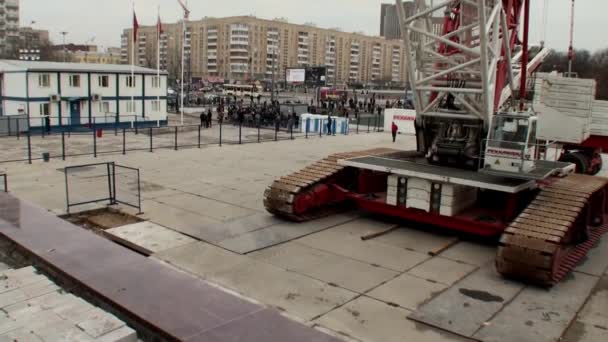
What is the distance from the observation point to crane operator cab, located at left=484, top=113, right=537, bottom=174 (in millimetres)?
11094

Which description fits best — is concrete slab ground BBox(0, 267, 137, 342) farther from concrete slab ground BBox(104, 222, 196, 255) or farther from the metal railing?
the metal railing

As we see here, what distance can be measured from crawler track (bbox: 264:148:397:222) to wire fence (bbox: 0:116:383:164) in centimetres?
1212

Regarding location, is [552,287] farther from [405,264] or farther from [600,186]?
[600,186]

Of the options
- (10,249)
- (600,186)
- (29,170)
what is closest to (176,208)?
(10,249)

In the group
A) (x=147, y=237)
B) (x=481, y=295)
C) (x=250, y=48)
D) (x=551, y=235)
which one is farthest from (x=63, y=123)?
(x=250, y=48)

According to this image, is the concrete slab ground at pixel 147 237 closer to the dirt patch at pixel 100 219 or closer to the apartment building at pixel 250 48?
the dirt patch at pixel 100 219

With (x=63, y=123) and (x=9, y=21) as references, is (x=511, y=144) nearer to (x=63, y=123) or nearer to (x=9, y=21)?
(x=63, y=123)

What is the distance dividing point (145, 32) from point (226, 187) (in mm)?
157577

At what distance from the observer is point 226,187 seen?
17.2 metres

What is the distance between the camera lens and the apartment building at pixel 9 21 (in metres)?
138

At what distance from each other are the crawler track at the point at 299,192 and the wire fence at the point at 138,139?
1212cm

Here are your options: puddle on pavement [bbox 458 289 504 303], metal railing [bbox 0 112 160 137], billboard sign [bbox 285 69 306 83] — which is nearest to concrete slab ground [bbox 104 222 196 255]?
puddle on pavement [bbox 458 289 504 303]

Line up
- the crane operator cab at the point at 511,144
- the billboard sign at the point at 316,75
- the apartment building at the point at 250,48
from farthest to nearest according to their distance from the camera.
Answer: the apartment building at the point at 250,48 → the billboard sign at the point at 316,75 → the crane operator cab at the point at 511,144

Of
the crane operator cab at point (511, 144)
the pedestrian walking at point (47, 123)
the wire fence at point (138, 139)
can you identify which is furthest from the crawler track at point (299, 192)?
the pedestrian walking at point (47, 123)
